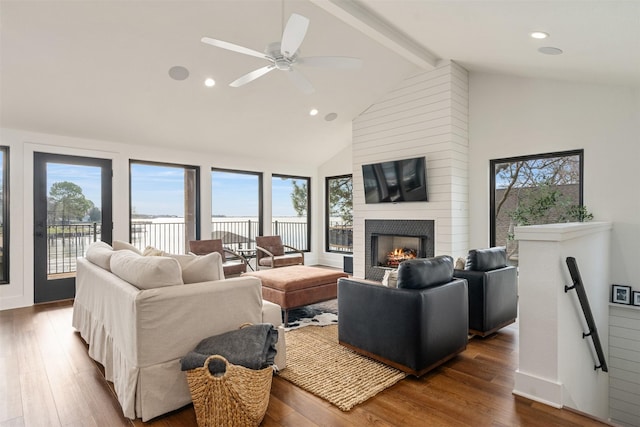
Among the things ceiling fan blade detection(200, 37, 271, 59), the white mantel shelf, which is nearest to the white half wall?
the white mantel shelf

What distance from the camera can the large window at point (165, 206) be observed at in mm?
6109

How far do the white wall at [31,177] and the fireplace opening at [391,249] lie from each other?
311 centimetres

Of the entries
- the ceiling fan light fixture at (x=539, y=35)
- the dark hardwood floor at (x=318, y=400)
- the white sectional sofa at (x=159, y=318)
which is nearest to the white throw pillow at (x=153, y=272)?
the white sectional sofa at (x=159, y=318)

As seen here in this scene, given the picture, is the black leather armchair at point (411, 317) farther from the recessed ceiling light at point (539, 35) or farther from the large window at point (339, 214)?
the large window at point (339, 214)

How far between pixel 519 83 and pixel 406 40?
5.84 feet

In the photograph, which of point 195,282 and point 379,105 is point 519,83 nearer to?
point 379,105

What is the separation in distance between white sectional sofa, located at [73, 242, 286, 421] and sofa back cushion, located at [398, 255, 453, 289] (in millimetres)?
1049

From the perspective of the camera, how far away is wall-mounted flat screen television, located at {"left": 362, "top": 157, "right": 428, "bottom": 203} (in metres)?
5.29

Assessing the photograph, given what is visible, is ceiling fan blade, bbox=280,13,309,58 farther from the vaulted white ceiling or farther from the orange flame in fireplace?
the orange flame in fireplace

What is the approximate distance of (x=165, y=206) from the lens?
6.43 meters

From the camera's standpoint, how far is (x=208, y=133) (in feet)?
19.3

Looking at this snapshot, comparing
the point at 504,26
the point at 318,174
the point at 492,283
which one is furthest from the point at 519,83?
the point at 318,174

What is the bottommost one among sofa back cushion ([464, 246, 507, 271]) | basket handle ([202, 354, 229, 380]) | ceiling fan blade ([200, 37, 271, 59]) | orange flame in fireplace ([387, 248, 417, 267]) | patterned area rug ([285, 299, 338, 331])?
patterned area rug ([285, 299, 338, 331])

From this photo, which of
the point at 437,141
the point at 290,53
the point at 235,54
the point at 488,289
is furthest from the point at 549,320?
the point at 235,54
